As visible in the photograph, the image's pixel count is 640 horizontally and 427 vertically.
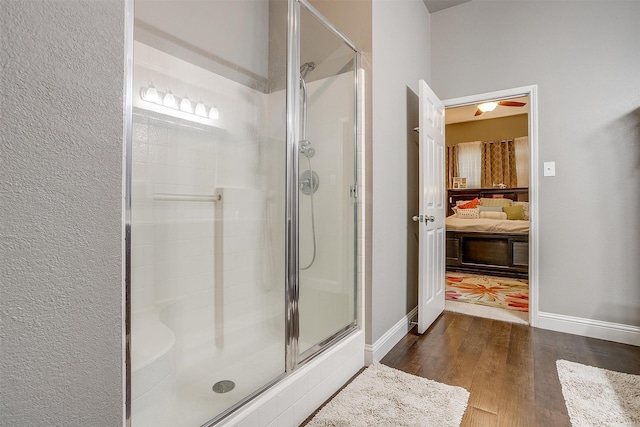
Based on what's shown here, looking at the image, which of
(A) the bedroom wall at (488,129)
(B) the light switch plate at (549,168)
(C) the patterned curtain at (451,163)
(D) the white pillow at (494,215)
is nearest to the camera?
(B) the light switch plate at (549,168)

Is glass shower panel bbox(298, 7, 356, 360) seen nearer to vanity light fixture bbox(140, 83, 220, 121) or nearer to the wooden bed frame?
vanity light fixture bbox(140, 83, 220, 121)

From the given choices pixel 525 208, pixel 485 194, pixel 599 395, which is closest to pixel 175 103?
pixel 599 395

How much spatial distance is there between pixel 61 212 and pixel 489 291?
4079 mm

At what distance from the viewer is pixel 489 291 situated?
3.82 meters

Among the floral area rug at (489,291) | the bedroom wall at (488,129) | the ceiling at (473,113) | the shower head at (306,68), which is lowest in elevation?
the floral area rug at (489,291)

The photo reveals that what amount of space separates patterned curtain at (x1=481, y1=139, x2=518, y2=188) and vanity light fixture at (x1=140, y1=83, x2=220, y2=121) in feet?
22.1

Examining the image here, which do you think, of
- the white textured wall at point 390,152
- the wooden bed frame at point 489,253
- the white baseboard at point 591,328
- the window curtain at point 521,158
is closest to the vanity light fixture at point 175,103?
the white textured wall at point 390,152

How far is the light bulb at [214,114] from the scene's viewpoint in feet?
5.82

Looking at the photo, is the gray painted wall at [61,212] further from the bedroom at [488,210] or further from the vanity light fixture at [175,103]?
the bedroom at [488,210]

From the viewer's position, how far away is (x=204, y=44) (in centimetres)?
183

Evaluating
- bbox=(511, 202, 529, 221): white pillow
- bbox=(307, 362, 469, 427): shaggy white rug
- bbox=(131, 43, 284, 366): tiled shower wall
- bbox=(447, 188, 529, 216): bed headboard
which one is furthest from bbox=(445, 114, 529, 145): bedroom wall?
bbox=(131, 43, 284, 366): tiled shower wall

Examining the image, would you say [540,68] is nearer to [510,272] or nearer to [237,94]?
[237,94]

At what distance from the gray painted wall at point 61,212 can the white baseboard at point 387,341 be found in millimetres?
1525

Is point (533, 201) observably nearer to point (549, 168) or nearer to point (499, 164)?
point (549, 168)
